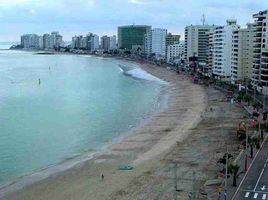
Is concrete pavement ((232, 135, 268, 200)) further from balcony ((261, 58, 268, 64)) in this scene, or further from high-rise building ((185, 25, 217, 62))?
high-rise building ((185, 25, 217, 62))

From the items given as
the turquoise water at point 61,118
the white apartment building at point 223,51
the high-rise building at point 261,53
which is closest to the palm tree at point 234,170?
the turquoise water at point 61,118

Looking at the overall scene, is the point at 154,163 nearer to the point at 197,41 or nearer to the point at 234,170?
the point at 234,170

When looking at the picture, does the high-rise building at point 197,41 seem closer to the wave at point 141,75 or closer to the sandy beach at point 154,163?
the wave at point 141,75

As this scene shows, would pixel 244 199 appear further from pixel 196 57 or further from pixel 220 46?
pixel 196 57

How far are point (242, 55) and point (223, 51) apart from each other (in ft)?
37.3

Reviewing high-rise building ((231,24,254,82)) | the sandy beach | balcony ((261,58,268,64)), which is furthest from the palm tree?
high-rise building ((231,24,254,82))

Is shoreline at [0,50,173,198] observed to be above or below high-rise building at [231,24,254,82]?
below

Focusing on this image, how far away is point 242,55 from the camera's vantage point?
331 feet

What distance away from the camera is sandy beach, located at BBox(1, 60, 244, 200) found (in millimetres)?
33969

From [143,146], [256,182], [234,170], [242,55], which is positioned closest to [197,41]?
[242,55]

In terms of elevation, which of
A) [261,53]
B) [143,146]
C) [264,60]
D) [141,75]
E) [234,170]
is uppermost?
[261,53]

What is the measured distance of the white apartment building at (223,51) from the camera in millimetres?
109875

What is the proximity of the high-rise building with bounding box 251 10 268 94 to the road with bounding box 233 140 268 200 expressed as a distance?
40649 millimetres

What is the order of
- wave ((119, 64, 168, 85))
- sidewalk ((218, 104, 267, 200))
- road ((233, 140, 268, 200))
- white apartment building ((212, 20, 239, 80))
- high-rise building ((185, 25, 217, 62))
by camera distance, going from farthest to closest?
high-rise building ((185, 25, 217, 62)) < wave ((119, 64, 168, 85)) < white apartment building ((212, 20, 239, 80)) < sidewalk ((218, 104, 267, 200)) < road ((233, 140, 268, 200))
